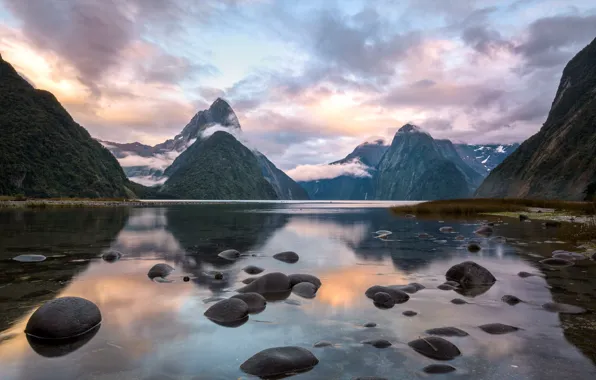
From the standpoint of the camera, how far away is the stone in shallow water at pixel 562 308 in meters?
12.9

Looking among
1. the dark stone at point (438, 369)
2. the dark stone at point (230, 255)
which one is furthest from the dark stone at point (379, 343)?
the dark stone at point (230, 255)

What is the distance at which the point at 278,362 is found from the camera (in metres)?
8.88

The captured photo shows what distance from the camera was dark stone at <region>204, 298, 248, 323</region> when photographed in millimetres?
12555

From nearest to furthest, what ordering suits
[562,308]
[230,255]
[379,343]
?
[379,343]
[562,308]
[230,255]

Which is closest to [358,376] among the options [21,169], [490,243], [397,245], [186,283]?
[186,283]

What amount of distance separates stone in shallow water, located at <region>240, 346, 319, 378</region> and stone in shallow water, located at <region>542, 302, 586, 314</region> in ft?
30.9

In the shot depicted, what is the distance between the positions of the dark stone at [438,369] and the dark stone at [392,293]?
5.97 meters

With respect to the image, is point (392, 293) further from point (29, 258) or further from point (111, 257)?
point (29, 258)

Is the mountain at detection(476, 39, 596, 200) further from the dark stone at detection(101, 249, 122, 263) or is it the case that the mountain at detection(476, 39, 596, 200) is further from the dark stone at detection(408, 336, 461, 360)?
the dark stone at detection(101, 249, 122, 263)

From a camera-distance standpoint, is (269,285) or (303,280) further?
(303,280)

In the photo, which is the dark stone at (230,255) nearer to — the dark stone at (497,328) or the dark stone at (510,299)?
the dark stone at (510,299)

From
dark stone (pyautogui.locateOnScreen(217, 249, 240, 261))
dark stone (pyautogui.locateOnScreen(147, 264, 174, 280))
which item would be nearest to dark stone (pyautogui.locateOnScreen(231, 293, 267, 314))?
dark stone (pyautogui.locateOnScreen(147, 264, 174, 280))

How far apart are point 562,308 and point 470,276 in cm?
503

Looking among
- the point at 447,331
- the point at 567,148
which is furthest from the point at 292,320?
the point at 567,148
